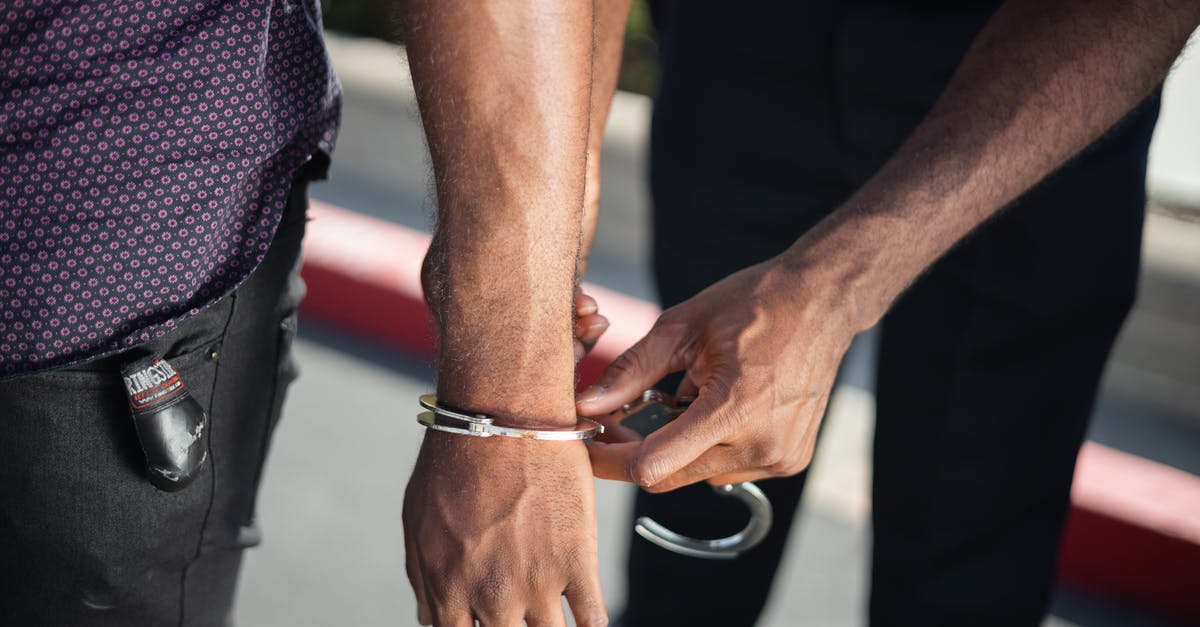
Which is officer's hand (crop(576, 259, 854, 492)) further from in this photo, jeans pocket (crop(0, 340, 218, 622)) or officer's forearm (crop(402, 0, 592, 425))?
jeans pocket (crop(0, 340, 218, 622))

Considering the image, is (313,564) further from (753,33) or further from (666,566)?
(753,33)

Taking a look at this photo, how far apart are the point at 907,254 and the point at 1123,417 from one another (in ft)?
6.86

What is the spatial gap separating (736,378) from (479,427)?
0.23 metres

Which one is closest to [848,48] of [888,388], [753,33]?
[753,33]

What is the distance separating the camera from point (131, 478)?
83 centimetres

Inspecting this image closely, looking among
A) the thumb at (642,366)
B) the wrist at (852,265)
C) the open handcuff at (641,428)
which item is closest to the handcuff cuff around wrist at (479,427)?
the open handcuff at (641,428)

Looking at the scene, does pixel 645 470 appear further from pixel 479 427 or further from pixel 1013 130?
pixel 1013 130

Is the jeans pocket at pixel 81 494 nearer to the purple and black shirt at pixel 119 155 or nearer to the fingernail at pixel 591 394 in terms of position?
the purple and black shirt at pixel 119 155

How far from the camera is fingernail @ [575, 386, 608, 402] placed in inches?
34.8

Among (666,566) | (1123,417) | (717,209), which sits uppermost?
(717,209)

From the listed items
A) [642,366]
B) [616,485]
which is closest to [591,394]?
[642,366]

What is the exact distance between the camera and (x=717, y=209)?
57.4 inches

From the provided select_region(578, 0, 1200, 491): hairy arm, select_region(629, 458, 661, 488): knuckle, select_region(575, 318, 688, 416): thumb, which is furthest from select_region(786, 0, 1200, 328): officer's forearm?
select_region(629, 458, 661, 488): knuckle

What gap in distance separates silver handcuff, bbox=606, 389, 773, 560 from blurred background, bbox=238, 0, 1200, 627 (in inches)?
22.9
